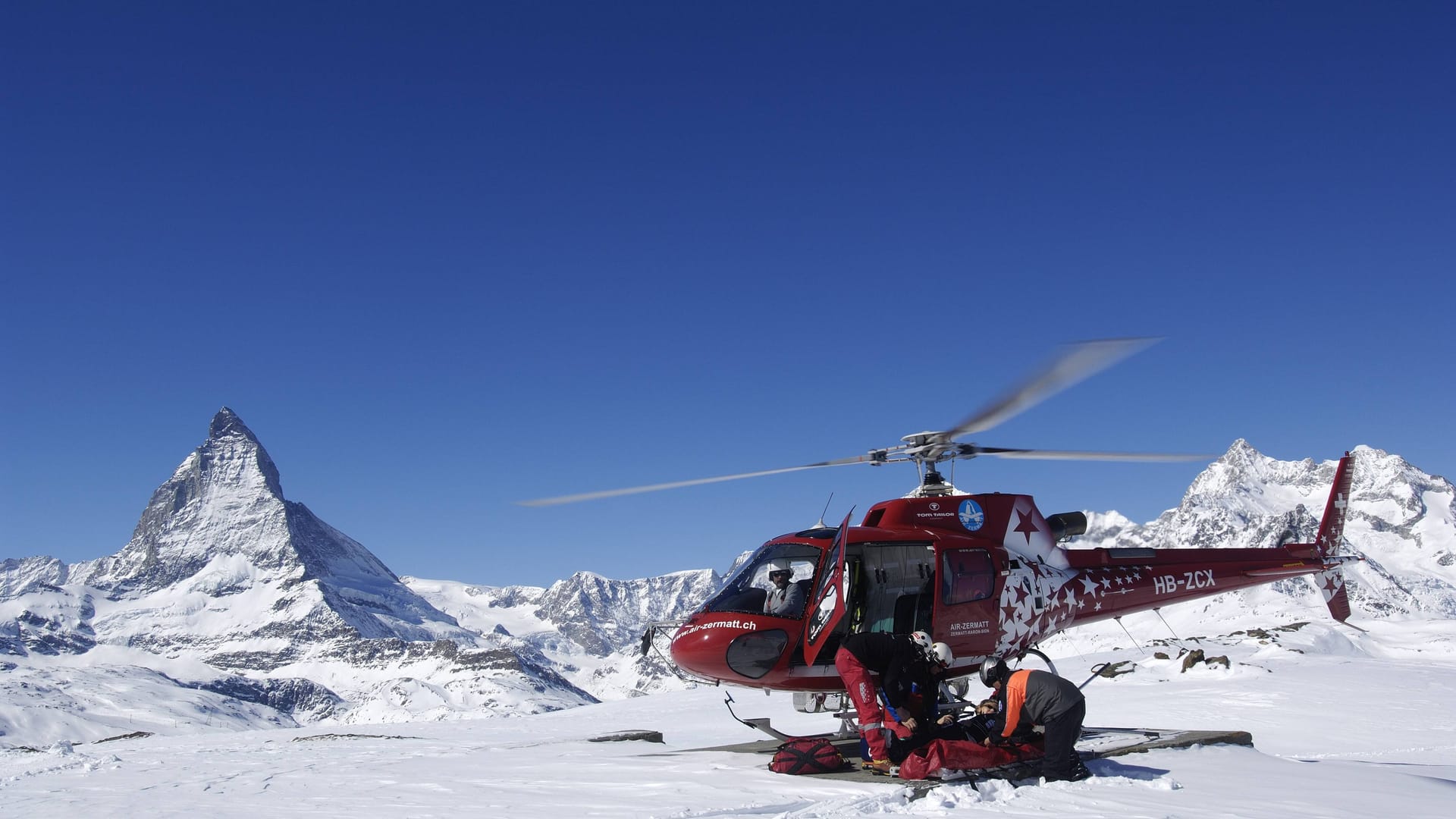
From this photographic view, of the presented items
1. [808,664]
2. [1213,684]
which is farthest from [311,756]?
[1213,684]

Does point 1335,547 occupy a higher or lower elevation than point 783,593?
higher

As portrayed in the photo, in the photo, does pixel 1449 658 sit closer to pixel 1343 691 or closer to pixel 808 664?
pixel 1343 691

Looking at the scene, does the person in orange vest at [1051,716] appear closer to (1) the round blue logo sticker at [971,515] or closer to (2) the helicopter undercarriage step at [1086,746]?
(2) the helicopter undercarriage step at [1086,746]

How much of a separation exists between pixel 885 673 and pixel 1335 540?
13.3 m

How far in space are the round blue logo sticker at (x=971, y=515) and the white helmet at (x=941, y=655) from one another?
3.42 metres

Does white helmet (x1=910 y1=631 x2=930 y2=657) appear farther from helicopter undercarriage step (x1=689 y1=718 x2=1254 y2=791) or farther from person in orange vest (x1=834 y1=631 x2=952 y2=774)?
helicopter undercarriage step (x1=689 y1=718 x2=1254 y2=791)

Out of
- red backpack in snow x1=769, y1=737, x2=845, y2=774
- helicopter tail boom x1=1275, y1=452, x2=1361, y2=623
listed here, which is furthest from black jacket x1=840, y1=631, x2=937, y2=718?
helicopter tail boom x1=1275, y1=452, x2=1361, y2=623

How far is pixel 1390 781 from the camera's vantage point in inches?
374

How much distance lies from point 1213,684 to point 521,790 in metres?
19.7

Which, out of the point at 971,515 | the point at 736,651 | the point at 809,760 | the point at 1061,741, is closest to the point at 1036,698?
the point at 1061,741

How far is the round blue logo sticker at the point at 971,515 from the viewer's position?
13391 millimetres

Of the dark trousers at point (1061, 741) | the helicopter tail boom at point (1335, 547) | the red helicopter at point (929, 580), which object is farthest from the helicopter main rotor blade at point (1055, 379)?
the helicopter tail boom at point (1335, 547)

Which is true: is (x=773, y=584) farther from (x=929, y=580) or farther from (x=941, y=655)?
(x=941, y=655)

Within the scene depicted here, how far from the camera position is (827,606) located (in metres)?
11.6
